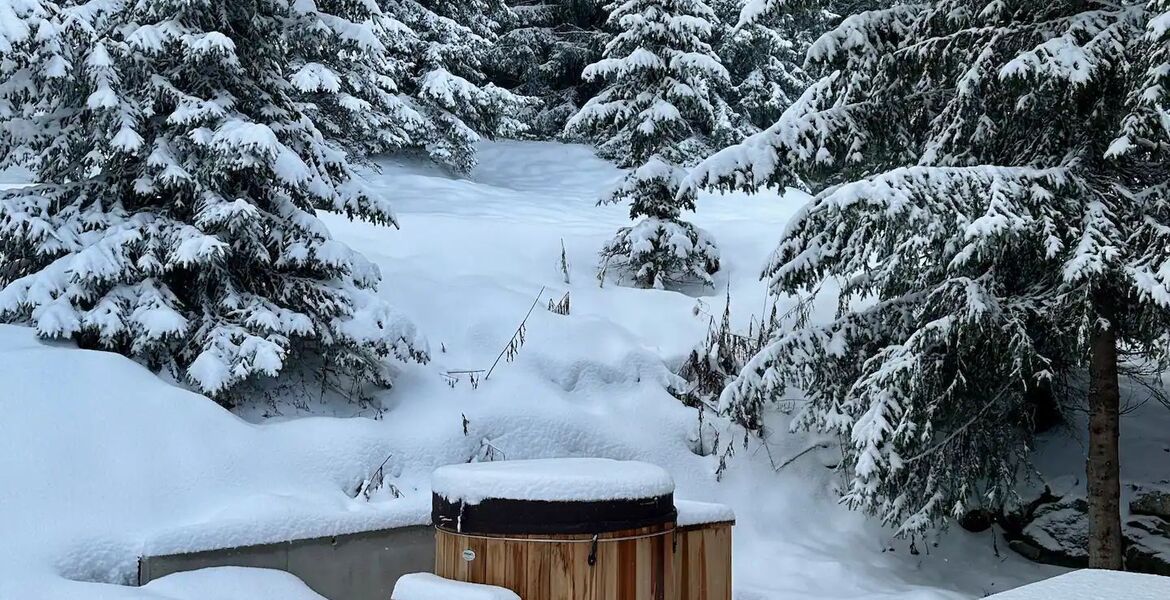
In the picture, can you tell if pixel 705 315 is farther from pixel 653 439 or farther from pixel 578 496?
pixel 578 496

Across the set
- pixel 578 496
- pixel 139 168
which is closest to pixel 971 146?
pixel 578 496

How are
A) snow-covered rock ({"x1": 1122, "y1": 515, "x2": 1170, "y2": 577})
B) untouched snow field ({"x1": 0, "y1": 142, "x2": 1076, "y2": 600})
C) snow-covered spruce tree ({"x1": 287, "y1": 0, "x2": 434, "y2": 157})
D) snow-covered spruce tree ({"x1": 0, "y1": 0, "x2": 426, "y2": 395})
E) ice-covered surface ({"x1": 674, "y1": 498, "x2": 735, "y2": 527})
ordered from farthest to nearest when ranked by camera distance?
1. snow-covered spruce tree ({"x1": 287, "y1": 0, "x2": 434, "y2": 157})
2. snow-covered rock ({"x1": 1122, "y1": 515, "x2": 1170, "y2": 577})
3. snow-covered spruce tree ({"x1": 0, "y1": 0, "x2": 426, "y2": 395})
4. untouched snow field ({"x1": 0, "y1": 142, "x2": 1076, "y2": 600})
5. ice-covered surface ({"x1": 674, "y1": 498, "x2": 735, "y2": 527})

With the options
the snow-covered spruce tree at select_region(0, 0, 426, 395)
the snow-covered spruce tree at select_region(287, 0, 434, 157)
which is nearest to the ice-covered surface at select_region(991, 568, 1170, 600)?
the snow-covered spruce tree at select_region(0, 0, 426, 395)

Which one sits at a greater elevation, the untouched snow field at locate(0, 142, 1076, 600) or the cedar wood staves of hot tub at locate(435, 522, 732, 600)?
the cedar wood staves of hot tub at locate(435, 522, 732, 600)

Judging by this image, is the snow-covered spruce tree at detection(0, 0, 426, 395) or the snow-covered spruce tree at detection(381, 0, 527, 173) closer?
the snow-covered spruce tree at detection(0, 0, 426, 395)

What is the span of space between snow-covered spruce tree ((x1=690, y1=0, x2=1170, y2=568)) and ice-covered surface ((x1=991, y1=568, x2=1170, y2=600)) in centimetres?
342

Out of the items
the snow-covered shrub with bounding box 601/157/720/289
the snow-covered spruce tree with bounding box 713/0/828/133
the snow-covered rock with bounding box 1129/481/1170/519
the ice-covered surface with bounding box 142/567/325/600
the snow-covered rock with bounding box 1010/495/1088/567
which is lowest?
the snow-covered rock with bounding box 1010/495/1088/567

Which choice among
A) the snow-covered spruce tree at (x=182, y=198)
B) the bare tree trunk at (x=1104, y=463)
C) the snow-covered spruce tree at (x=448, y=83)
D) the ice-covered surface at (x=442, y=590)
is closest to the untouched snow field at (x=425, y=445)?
the snow-covered spruce tree at (x=182, y=198)

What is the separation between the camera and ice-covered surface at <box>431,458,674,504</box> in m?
3.31

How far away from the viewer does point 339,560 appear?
5.40 metres

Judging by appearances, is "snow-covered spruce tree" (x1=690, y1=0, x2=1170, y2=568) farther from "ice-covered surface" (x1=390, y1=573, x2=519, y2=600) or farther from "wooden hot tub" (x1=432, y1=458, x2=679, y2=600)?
"ice-covered surface" (x1=390, y1=573, x2=519, y2=600)

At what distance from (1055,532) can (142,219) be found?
257 inches

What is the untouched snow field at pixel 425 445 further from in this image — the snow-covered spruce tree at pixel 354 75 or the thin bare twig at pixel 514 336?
the snow-covered spruce tree at pixel 354 75

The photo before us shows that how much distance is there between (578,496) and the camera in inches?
130
